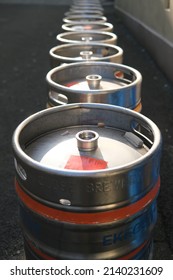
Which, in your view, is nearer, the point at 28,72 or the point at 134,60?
the point at 28,72

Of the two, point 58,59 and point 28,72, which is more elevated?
point 58,59

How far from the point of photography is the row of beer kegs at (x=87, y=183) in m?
1.45

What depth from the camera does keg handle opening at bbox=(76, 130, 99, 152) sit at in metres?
1.69

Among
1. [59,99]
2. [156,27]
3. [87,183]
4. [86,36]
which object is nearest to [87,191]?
[87,183]

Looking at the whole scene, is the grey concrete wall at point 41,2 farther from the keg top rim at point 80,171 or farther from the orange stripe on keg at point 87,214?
the orange stripe on keg at point 87,214

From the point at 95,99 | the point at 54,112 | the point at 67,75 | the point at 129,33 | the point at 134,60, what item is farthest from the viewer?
the point at 129,33

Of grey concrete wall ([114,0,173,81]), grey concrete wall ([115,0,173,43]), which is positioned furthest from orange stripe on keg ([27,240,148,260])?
grey concrete wall ([115,0,173,43])

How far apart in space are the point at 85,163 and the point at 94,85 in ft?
2.93

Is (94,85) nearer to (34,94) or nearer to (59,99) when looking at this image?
(59,99)

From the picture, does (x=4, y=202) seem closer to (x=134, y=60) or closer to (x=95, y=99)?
(x=95, y=99)

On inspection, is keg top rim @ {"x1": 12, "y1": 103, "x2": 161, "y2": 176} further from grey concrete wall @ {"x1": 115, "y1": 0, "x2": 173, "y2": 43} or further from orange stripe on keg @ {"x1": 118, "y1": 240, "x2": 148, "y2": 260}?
grey concrete wall @ {"x1": 115, "y1": 0, "x2": 173, "y2": 43}

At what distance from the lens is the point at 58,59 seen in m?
2.87

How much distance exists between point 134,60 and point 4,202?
5.09 m

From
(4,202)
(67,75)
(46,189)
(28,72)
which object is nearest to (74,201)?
(46,189)
